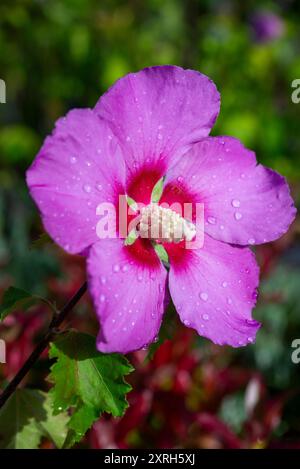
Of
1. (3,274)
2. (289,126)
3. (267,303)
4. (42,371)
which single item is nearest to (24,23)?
(289,126)

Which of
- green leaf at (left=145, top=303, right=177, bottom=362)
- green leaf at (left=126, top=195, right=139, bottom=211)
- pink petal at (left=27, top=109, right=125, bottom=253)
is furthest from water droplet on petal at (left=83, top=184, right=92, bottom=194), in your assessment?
green leaf at (left=145, top=303, right=177, bottom=362)

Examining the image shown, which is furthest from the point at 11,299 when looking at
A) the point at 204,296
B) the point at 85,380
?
the point at 204,296

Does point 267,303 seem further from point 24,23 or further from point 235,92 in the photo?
point 24,23

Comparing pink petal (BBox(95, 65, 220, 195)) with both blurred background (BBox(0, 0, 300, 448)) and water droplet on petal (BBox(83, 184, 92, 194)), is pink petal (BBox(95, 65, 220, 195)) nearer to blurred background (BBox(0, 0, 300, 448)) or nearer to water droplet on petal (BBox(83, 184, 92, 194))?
water droplet on petal (BBox(83, 184, 92, 194))

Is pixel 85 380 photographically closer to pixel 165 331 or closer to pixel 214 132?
pixel 165 331

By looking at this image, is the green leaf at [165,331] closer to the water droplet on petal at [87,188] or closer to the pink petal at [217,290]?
the pink petal at [217,290]
